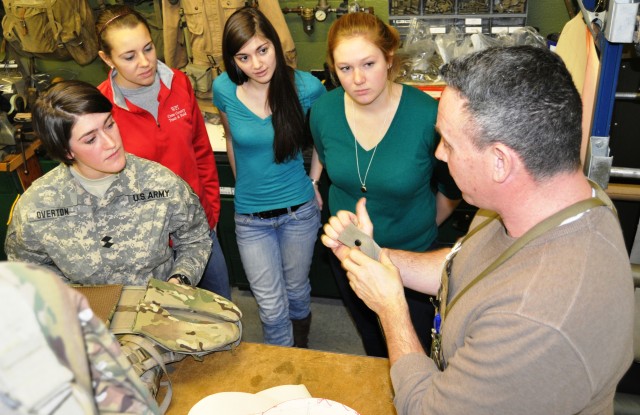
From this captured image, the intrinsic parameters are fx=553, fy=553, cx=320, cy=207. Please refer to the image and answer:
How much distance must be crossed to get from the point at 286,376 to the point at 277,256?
38.4 inches

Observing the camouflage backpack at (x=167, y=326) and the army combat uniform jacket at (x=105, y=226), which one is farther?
the army combat uniform jacket at (x=105, y=226)

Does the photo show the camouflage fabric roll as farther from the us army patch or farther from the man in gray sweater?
the us army patch

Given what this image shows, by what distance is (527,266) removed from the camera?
41.0 inches

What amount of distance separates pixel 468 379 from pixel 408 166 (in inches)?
40.7

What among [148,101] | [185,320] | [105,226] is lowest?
[185,320]

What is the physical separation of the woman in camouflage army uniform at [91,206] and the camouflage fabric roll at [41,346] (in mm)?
1148

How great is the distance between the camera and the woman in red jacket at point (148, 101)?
7.20ft

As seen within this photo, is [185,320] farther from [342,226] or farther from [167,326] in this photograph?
[342,226]

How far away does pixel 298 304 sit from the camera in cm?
265

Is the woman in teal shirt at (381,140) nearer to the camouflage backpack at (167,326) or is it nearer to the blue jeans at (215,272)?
the blue jeans at (215,272)

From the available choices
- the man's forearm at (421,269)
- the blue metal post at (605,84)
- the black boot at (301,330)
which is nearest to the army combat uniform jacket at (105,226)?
the man's forearm at (421,269)

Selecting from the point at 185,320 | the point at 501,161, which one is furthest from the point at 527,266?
the point at 185,320

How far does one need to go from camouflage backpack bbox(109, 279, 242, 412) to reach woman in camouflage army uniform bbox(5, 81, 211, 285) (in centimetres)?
25

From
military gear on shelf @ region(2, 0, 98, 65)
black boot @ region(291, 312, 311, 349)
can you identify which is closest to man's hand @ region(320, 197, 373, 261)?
black boot @ region(291, 312, 311, 349)
